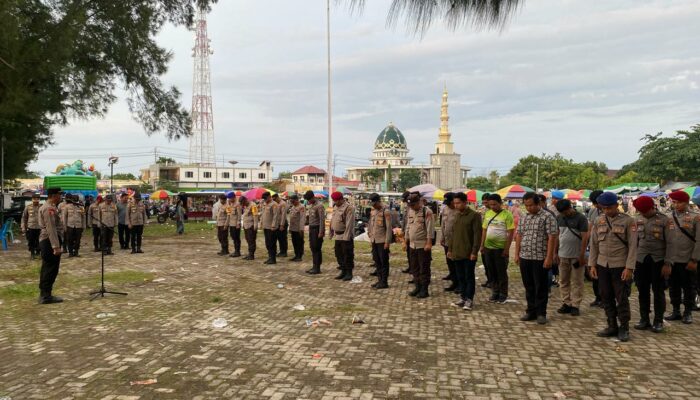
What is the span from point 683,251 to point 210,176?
78.9 metres

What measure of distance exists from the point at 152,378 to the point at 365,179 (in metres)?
106

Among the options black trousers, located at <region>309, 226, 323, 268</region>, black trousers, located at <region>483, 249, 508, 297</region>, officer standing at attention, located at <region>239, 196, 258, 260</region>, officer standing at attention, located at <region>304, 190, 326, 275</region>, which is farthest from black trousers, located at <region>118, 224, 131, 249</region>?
black trousers, located at <region>483, 249, 508, 297</region>

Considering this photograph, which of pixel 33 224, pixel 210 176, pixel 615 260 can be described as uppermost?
pixel 210 176

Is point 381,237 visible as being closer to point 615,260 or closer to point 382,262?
point 382,262

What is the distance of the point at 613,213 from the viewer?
561 cm

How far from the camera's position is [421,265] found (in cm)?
789

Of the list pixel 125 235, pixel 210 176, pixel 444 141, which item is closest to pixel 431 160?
pixel 444 141

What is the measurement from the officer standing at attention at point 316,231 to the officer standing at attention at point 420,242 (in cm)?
288

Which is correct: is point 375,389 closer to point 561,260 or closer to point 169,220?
point 561,260

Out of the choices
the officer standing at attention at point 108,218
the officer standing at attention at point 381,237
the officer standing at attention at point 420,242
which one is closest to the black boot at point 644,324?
the officer standing at attention at point 420,242

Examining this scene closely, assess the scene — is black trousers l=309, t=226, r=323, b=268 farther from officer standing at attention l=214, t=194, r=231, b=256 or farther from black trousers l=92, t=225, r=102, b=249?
black trousers l=92, t=225, r=102, b=249

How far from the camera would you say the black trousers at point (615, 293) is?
5.42 metres

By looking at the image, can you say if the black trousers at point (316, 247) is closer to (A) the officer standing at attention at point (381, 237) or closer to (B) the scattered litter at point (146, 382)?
(A) the officer standing at attention at point (381, 237)

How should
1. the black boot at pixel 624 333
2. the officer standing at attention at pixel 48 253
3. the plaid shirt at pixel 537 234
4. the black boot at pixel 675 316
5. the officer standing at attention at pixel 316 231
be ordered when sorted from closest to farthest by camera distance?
the black boot at pixel 624 333, the plaid shirt at pixel 537 234, the black boot at pixel 675 316, the officer standing at attention at pixel 48 253, the officer standing at attention at pixel 316 231
